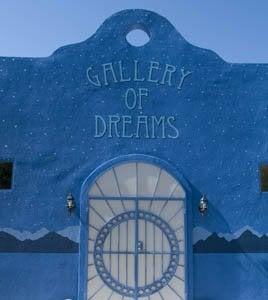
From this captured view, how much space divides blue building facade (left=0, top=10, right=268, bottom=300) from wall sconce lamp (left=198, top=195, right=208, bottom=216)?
3.1 inches

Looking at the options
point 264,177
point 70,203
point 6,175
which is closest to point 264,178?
point 264,177

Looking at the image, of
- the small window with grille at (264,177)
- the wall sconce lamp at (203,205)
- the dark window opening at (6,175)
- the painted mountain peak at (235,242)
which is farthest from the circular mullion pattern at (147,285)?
the small window with grille at (264,177)

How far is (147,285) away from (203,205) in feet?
5.90

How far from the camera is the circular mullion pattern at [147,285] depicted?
1064cm

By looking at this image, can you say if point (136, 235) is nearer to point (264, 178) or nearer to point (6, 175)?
point (6, 175)

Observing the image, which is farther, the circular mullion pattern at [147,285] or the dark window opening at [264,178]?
the dark window opening at [264,178]

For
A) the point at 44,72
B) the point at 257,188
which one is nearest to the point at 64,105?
the point at 44,72

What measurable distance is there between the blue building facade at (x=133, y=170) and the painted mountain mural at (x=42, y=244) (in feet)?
0.06

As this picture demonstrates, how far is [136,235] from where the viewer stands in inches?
425

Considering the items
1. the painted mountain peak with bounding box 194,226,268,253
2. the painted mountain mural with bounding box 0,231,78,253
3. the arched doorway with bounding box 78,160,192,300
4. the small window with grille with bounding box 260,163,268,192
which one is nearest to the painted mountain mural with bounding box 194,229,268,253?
the painted mountain peak with bounding box 194,226,268,253

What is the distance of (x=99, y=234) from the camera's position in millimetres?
10828

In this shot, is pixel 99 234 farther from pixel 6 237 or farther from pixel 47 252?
pixel 6 237

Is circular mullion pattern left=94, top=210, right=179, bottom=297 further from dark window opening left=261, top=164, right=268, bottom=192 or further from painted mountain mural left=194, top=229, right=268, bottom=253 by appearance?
dark window opening left=261, top=164, right=268, bottom=192

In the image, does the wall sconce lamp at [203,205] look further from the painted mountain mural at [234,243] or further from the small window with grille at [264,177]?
the small window with grille at [264,177]
